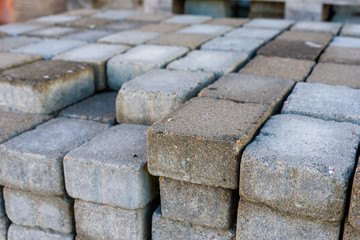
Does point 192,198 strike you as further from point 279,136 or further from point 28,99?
point 28,99

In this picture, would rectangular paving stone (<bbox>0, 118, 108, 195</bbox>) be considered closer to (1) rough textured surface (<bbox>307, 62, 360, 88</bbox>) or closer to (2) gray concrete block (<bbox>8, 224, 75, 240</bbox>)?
(2) gray concrete block (<bbox>8, 224, 75, 240</bbox>)

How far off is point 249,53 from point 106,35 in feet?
4.82

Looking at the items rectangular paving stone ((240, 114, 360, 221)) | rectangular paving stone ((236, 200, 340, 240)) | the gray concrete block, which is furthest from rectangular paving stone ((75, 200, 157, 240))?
rectangular paving stone ((240, 114, 360, 221))

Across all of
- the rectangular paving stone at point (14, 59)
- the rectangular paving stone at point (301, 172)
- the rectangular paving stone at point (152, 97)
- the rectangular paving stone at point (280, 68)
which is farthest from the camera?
the rectangular paving stone at point (14, 59)

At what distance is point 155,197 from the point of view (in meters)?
2.29

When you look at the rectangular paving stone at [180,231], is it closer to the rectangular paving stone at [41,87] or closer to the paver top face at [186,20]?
the rectangular paving stone at [41,87]

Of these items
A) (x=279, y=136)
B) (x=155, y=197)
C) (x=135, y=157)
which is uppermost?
(x=279, y=136)

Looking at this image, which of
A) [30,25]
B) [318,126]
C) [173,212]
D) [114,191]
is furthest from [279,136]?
[30,25]

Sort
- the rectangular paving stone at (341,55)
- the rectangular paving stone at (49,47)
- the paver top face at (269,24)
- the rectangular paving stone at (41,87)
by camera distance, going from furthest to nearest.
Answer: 1. the paver top face at (269,24)
2. the rectangular paving stone at (49,47)
3. the rectangular paving stone at (341,55)
4. the rectangular paving stone at (41,87)

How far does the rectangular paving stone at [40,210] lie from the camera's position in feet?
7.81

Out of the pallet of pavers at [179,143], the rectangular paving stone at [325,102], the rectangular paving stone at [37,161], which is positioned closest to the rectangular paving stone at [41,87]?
the pallet of pavers at [179,143]

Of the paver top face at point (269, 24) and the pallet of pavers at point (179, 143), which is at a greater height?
the paver top face at point (269, 24)

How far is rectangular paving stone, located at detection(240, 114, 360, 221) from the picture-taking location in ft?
5.66

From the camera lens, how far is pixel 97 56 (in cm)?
334
